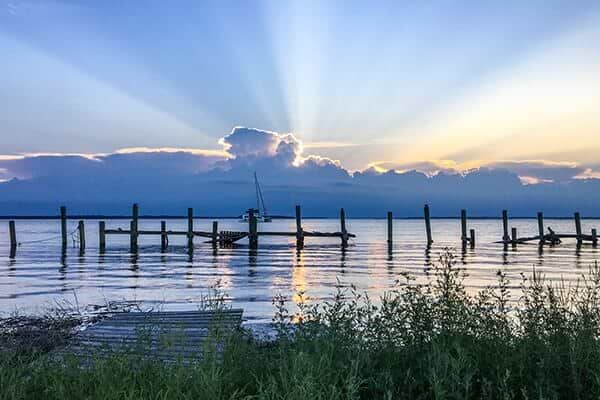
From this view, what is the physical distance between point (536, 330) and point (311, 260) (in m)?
28.7

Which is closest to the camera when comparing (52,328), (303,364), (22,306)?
(303,364)

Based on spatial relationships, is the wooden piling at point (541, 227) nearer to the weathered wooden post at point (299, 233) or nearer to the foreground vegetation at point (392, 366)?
the weathered wooden post at point (299, 233)

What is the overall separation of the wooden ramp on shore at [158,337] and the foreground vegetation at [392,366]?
0.99 ft

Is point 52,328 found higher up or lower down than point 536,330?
lower down

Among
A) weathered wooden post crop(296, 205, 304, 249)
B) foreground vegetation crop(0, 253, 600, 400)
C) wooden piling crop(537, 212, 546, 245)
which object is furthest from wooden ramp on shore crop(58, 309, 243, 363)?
wooden piling crop(537, 212, 546, 245)

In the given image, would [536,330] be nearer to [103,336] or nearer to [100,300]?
[103,336]

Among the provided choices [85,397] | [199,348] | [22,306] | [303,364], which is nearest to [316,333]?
[303,364]

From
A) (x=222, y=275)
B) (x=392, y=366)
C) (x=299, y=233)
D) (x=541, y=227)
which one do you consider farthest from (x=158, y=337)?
(x=541, y=227)

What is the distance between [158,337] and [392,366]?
372 cm

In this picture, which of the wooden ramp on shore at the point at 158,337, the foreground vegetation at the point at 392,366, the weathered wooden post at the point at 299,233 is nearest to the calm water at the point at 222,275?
the wooden ramp on shore at the point at 158,337

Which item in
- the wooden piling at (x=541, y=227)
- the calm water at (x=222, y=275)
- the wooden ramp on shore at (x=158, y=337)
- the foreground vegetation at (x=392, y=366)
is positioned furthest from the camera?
the wooden piling at (x=541, y=227)

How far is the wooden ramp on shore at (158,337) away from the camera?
6.87 metres

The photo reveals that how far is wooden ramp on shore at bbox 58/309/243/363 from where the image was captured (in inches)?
271

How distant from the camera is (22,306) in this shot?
16.9 m
